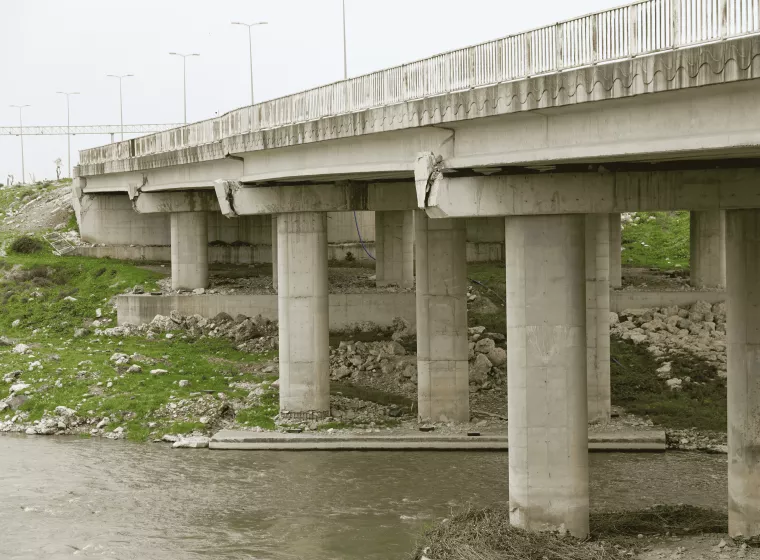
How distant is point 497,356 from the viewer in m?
39.5

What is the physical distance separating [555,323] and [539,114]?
11.8 feet

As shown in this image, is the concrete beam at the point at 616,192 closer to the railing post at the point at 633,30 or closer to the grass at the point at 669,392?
the railing post at the point at 633,30

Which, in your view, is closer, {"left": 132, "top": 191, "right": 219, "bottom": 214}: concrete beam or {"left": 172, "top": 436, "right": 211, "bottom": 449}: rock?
{"left": 172, "top": 436, "right": 211, "bottom": 449}: rock

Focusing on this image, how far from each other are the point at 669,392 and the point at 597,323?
5.15 m

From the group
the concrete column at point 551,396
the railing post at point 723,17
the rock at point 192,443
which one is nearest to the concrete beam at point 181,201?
the rock at point 192,443

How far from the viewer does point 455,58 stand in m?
23.9

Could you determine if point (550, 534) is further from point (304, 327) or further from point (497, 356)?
point (497, 356)

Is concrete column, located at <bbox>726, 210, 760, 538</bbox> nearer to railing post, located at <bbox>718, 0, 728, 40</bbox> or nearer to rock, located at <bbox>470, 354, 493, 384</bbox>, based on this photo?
railing post, located at <bbox>718, 0, 728, 40</bbox>

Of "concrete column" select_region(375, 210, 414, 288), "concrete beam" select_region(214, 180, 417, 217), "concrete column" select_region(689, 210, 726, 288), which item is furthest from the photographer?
"concrete column" select_region(689, 210, 726, 288)

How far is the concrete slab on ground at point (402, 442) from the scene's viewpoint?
1217 inches

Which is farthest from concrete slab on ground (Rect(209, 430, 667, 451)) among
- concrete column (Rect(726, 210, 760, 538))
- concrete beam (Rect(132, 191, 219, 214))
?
concrete beam (Rect(132, 191, 219, 214))

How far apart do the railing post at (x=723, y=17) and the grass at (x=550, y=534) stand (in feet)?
27.9

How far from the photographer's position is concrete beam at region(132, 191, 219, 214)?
4947 centimetres

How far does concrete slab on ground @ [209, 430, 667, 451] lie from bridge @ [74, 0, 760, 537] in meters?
1.97
